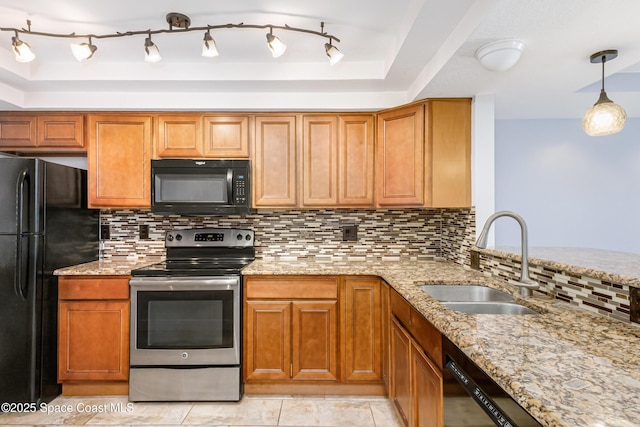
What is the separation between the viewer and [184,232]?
2.76m

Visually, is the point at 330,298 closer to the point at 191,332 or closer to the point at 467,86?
the point at 191,332

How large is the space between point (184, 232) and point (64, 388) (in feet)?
4.36

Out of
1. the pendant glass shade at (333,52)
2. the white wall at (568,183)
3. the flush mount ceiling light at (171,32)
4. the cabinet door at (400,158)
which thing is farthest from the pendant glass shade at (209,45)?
the white wall at (568,183)

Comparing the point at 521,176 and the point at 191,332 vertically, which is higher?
the point at 521,176

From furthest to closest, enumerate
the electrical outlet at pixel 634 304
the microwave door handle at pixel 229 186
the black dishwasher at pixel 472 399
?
the microwave door handle at pixel 229 186 → the electrical outlet at pixel 634 304 → the black dishwasher at pixel 472 399

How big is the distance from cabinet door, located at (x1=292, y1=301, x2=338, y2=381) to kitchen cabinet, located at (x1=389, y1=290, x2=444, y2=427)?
42 centimetres

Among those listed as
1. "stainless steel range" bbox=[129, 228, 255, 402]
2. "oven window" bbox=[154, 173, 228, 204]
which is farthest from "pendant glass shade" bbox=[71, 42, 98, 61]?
Result: "stainless steel range" bbox=[129, 228, 255, 402]

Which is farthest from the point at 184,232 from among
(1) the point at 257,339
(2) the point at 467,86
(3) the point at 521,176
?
(3) the point at 521,176

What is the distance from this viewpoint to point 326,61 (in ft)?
7.45

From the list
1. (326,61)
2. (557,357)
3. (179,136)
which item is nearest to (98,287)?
(179,136)

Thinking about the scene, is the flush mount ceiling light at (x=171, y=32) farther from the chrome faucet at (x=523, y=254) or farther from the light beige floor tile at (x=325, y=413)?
the light beige floor tile at (x=325, y=413)

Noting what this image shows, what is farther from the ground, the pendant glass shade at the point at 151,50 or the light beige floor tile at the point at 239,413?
the pendant glass shade at the point at 151,50

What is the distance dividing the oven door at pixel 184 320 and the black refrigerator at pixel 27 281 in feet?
1.85

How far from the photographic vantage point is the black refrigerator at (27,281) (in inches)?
81.2
